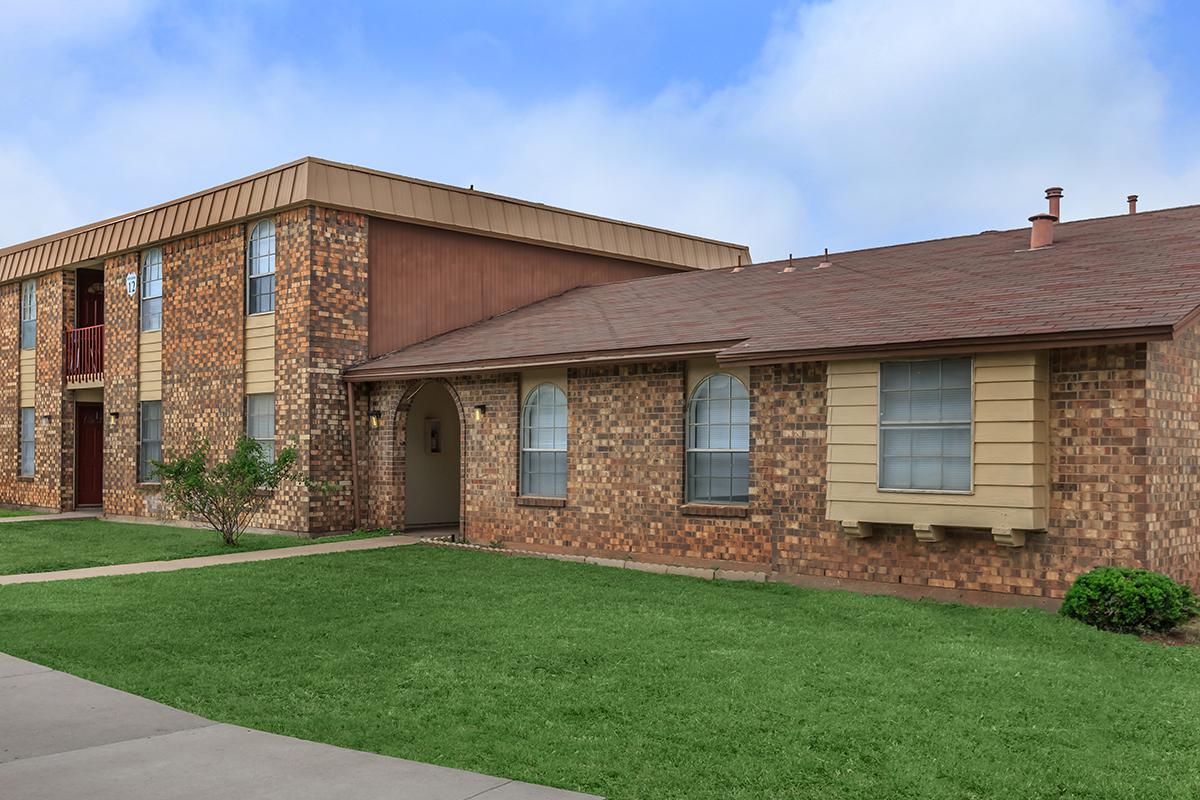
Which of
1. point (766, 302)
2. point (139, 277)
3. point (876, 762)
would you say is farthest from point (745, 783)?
point (139, 277)

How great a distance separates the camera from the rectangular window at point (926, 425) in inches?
422

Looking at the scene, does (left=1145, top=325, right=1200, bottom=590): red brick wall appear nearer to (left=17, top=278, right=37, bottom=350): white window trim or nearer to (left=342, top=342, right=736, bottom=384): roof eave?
(left=342, top=342, right=736, bottom=384): roof eave

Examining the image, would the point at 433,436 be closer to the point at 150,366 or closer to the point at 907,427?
the point at 150,366

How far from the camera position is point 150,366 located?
72.1 ft

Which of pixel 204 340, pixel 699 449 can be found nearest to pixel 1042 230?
pixel 699 449

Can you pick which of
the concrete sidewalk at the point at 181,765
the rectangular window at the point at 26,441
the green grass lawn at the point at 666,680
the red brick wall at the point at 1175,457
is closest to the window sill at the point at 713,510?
the green grass lawn at the point at 666,680

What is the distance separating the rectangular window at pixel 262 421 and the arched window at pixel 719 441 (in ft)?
28.1

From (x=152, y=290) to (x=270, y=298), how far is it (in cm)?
455

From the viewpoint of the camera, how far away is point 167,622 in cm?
995

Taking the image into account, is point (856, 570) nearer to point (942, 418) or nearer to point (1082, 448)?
Answer: point (942, 418)

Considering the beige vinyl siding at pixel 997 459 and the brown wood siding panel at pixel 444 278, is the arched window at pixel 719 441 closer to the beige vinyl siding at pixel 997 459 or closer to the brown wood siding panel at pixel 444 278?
the beige vinyl siding at pixel 997 459

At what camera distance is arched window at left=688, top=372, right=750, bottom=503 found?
44.5 ft

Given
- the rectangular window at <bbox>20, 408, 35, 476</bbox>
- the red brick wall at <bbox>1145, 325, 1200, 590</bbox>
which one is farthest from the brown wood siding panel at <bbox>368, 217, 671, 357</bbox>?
the rectangular window at <bbox>20, 408, 35, 476</bbox>

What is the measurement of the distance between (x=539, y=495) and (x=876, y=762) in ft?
33.9
